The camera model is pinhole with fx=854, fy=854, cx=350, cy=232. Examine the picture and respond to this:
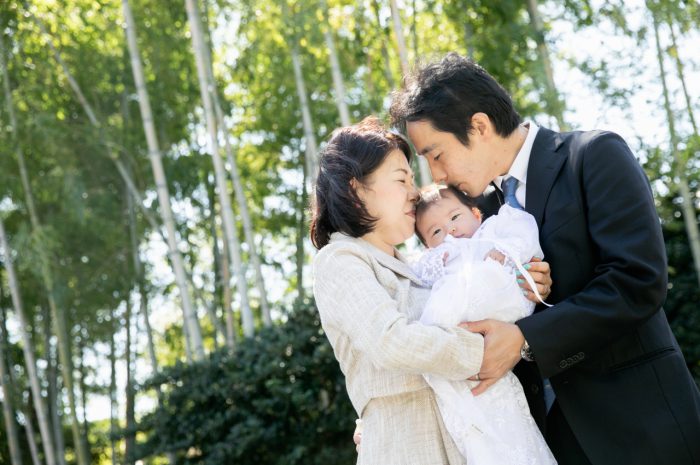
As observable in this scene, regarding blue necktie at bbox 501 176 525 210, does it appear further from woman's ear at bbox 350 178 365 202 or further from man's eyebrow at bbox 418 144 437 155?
woman's ear at bbox 350 178 365 202

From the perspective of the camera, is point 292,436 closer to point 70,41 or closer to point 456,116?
point 456,116

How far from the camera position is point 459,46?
30.3 feet

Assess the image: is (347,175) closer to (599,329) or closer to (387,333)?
(387,333)

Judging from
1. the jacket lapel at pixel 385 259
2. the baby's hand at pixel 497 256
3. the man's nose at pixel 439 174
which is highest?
the man's nose at pixel 439 174

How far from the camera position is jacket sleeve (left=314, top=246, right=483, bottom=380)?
1.91m

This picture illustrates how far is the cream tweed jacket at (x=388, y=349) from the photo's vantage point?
1.92 meters

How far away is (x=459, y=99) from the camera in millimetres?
2328

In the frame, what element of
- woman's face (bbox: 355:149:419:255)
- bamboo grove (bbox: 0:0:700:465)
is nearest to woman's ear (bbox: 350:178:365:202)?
woman's face (bbox: 355:149:419:255)

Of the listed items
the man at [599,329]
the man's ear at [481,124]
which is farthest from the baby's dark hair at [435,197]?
the man at [599,329]

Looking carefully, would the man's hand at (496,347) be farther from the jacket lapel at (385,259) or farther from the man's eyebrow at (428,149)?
the man's eyebrow at (428,149)

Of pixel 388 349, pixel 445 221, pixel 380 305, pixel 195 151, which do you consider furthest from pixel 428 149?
pixel 195 151

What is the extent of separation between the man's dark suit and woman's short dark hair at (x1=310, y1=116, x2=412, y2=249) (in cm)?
45

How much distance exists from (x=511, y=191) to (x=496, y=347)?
0.54 metres

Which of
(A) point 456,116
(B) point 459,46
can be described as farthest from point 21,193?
(A) point 456,116
